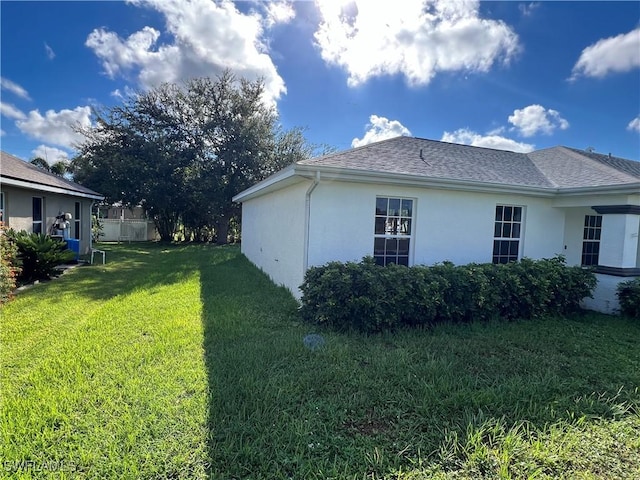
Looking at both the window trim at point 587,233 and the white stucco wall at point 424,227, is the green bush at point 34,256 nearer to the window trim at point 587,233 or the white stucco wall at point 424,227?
the white stucco wall at point 424,227

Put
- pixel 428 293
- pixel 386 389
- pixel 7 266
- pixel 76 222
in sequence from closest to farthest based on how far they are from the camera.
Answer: pixel 386 389 < pixel 428 293 < pixel 7 266 < pixel 76 222

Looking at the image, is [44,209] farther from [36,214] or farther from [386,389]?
[386,389]

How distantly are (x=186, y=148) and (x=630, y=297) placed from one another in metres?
23.6

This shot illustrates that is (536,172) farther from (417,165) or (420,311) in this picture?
(420,311)

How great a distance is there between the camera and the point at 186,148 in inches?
886

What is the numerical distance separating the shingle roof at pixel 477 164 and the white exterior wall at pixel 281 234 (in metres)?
1.37

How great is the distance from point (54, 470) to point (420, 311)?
5.14 meters

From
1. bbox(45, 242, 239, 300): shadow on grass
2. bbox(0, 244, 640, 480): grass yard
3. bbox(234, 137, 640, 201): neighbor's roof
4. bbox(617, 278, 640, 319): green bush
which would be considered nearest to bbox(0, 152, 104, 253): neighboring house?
bbox(45, 242, 239, 300): shadow on grass

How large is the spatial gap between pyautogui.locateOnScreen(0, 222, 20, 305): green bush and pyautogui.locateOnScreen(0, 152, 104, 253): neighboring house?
204cm

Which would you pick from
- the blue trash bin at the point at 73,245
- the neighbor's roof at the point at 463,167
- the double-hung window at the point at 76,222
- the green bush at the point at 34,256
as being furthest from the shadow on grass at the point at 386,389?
the double-hung window at the point at 76,222

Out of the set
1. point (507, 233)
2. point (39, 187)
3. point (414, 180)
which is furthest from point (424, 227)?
point (39, 187)

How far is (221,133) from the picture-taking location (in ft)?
74.5

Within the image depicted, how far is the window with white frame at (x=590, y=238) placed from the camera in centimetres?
940

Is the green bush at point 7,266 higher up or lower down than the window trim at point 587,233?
lower down
